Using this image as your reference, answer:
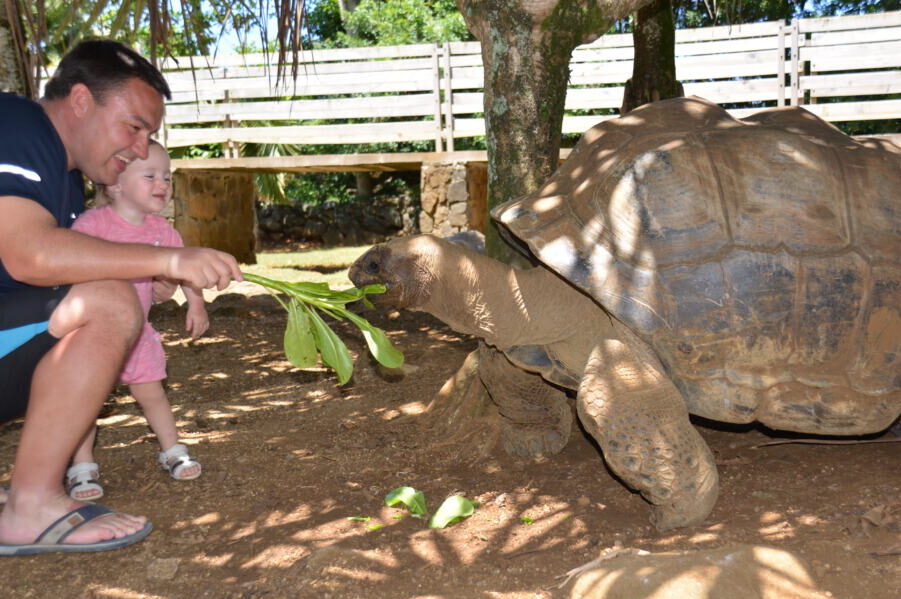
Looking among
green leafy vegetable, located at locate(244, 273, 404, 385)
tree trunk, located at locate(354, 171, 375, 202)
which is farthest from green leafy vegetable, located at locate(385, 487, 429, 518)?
tree trunk, located at locate(354, 171, 375, 202)

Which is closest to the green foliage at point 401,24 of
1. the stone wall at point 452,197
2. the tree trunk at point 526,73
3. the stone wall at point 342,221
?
the stone wall at point 342,221

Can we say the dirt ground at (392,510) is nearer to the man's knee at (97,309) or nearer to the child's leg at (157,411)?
the child's leg at (157,411)

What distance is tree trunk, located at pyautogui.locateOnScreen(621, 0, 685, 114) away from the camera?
504 centimetres

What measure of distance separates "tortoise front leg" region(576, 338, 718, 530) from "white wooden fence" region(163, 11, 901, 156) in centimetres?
687

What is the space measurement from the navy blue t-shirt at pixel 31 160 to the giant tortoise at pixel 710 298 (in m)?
1.34

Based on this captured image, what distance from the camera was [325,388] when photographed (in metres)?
4.44

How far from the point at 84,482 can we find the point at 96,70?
148 cm

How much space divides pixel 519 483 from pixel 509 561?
0.69 m

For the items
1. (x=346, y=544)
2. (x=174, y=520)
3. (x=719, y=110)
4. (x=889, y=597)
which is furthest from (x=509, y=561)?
(x=719, y=110)

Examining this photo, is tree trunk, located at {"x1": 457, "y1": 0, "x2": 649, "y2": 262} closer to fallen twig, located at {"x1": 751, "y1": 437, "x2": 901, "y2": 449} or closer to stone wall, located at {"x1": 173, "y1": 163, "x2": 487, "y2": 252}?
fallen twig, located at {"x1": 751, "y1": 437, "x2": 901, "y2": 449}

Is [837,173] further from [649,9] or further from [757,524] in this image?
[649,9]

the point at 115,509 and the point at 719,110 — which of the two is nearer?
the point at 115,509

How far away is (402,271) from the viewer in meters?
3.08

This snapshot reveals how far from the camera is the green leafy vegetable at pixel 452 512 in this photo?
2.69 meters
